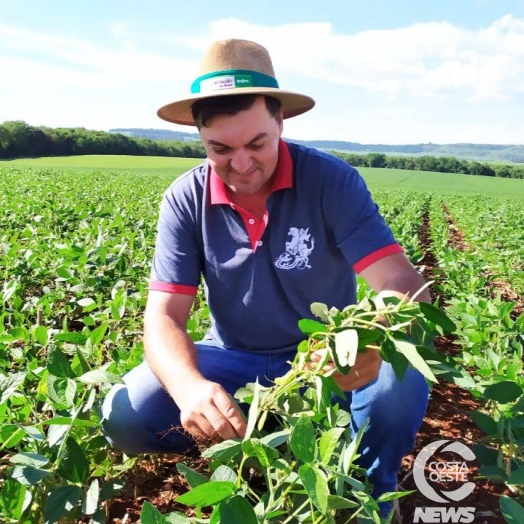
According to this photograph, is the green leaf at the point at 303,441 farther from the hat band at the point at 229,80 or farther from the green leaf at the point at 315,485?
the hat band at the point at 229,80

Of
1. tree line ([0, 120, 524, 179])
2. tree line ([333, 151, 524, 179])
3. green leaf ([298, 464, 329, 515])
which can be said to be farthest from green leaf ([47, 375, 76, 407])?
tree line ([333, 151, 524, 179])

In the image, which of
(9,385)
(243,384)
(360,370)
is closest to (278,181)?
(243,384)

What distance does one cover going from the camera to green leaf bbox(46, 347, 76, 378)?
1.40m

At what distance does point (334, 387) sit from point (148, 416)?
0.87 m

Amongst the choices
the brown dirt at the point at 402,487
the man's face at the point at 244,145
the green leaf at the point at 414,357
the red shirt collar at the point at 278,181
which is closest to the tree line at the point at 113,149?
the brown dirt at the point at 402,487

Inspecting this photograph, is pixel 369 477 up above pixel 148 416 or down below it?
below

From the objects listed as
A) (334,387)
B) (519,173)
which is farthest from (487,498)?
(519,173)

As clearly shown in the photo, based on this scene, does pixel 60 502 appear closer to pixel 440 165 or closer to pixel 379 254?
pixel 379 254

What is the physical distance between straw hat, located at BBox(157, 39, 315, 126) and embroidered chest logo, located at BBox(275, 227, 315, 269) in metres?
0.46

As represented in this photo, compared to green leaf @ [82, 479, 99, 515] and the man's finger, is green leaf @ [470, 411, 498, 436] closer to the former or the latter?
the man's finger

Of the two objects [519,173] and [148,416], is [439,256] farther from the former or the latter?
[519,173]

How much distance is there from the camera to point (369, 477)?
5.56ft

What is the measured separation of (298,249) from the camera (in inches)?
78.7

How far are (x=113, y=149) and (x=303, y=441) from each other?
62.8m
